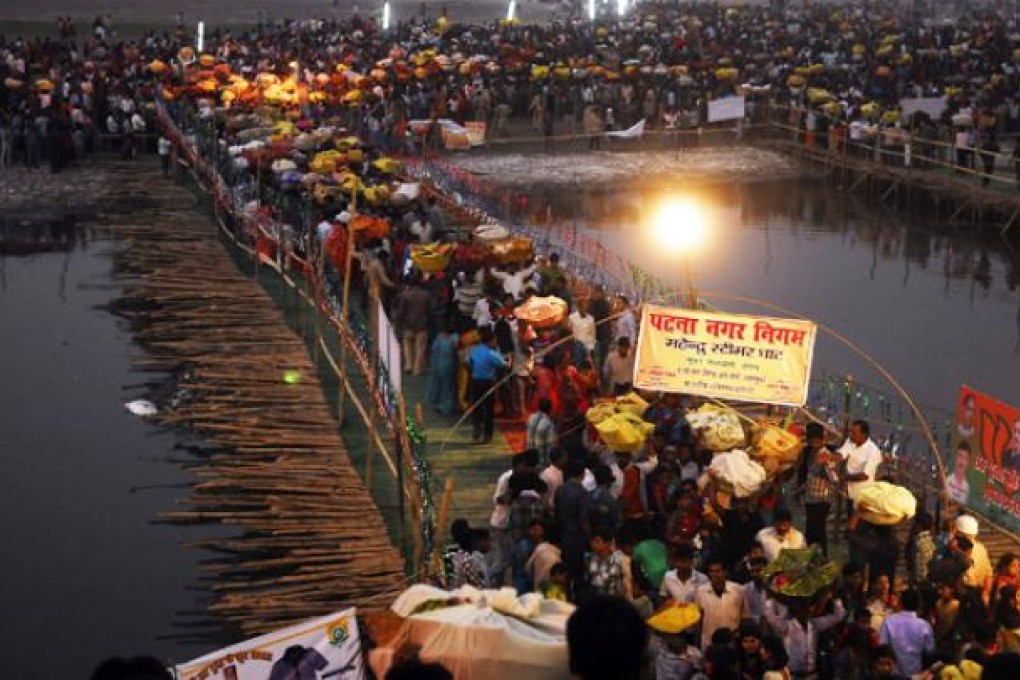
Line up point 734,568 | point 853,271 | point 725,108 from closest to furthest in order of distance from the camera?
point 734,568 → point 853,271 → point 725,108

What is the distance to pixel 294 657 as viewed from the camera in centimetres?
887

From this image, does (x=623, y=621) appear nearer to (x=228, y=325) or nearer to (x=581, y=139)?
(x=228, y=325)

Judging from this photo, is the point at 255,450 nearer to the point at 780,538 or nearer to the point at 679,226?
the point at 780,538

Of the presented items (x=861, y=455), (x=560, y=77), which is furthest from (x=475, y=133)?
(x=861, y=455)

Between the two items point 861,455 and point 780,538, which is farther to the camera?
point 861,455

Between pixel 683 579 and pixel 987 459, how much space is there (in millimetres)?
2854

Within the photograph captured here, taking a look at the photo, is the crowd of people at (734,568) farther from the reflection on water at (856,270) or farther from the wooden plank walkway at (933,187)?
the wooden plank walkway at (933,187)

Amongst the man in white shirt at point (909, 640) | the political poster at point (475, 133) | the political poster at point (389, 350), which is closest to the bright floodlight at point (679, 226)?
the political poster at point (475, 133)

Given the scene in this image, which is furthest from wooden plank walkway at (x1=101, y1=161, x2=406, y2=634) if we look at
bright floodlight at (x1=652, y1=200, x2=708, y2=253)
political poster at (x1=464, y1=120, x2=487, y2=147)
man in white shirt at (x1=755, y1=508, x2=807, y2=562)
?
political poster at (x1=464, y1=120, x2=487, y2=147)

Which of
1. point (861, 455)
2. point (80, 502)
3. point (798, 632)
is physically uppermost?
point (861, 455)

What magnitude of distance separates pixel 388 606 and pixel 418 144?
79.6ft

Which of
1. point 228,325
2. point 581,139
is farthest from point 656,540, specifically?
point 581,139

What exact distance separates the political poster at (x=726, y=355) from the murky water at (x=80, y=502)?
3.98 meters

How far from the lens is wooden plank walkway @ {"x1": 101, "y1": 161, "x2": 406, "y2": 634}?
41.2ft
